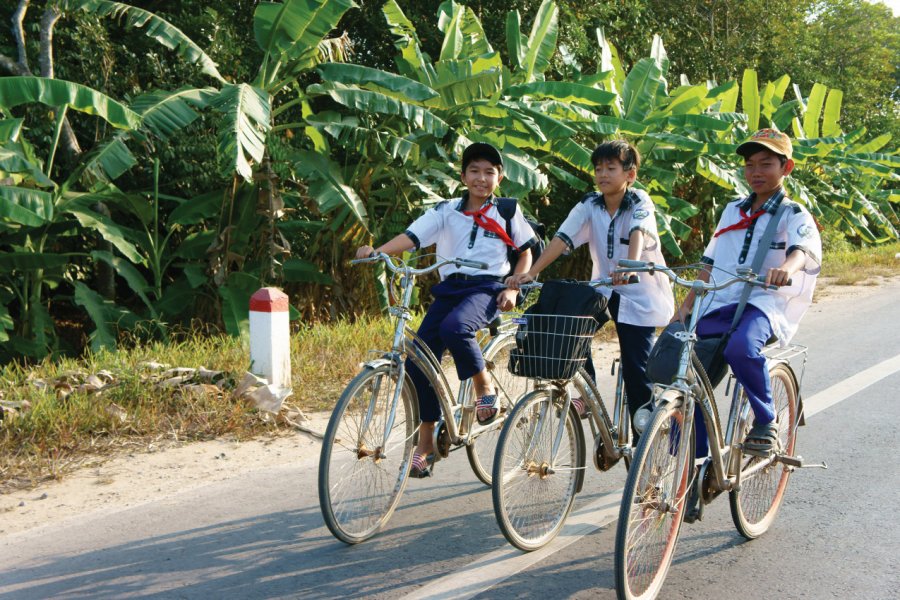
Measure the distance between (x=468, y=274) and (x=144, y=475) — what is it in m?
2.13

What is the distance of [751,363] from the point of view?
3.94 meters

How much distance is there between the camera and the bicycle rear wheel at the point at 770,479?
425cm

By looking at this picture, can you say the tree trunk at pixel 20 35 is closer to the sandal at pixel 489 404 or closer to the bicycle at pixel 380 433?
the bicycle at pixel 380 433

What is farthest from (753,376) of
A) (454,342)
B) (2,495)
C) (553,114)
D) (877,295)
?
(877,295)

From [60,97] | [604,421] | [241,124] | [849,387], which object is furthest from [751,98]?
[604,421]

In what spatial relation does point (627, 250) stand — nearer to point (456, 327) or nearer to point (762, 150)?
point (762, 150)

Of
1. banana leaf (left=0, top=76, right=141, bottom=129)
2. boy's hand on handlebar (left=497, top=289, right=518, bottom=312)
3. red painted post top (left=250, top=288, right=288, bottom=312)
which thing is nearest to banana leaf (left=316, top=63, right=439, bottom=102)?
banana leaf (left=0, top=76, right=141, bottom=129)

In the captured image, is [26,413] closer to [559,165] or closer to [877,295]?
[559,165]

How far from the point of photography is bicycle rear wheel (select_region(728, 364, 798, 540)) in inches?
167

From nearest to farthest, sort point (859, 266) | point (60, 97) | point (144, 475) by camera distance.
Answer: point (144, 475) < point (60, 97) < point (859, 266)

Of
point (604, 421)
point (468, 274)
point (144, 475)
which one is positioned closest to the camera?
point (604, 421)

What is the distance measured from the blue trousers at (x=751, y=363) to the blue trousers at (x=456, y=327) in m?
1.10

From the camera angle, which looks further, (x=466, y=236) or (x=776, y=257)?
(x=466, y=236)

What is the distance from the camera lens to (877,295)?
1262 centimetres
